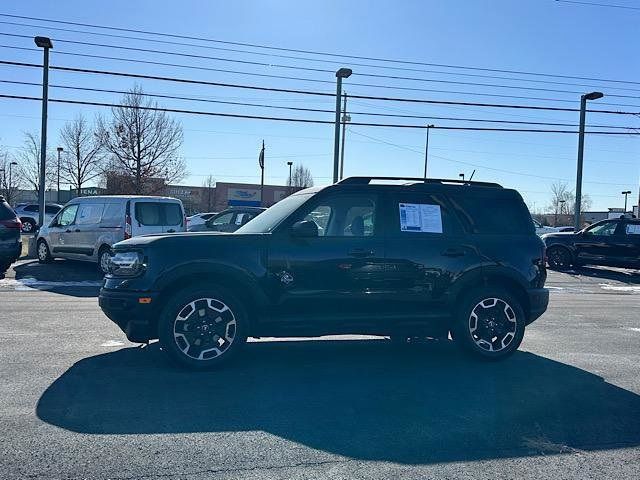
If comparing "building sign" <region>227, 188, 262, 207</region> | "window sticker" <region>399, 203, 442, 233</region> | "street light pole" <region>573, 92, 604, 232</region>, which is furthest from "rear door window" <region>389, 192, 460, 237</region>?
"building sign" <region>227, 188, 262, 207</region>

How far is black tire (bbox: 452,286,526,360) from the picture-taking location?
646cm

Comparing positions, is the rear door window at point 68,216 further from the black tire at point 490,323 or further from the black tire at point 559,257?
the black tire at point 559,257

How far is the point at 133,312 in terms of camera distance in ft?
18.6

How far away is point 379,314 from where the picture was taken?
20.2 ft

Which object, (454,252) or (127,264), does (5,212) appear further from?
(454,252)

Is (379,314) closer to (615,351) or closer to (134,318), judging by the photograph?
(134,318)

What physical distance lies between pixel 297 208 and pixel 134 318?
1.96 meters

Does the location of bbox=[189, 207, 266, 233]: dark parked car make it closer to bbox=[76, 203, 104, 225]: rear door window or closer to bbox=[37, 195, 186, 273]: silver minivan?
bbox=[37, 195, 186, 273]: silver minivan

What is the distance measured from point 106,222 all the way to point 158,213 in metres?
1.20

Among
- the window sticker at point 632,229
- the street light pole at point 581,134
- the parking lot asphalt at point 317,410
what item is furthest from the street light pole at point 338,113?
the parking lot asphalt at point 317,410

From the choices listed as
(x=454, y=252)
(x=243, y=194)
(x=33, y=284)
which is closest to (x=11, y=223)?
(x=33, y=284)

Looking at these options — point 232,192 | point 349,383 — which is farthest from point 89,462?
point 232,192

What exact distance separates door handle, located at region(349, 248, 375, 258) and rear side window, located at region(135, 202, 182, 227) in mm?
8754

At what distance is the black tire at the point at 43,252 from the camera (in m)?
15.5
